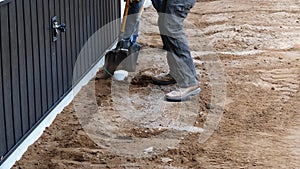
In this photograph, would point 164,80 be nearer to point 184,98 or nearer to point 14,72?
point 184,98

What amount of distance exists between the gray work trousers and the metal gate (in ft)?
2.79

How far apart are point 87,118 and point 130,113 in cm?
41

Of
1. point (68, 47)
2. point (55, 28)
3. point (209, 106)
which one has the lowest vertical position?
point (209, 106)

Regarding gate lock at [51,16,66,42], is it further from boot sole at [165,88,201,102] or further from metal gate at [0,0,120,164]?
boot sole at [165,88,201,102]

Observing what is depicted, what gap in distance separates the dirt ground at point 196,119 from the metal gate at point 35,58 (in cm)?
25

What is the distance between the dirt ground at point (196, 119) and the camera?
4543 millimetres

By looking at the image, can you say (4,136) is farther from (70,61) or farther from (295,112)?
(295,112)

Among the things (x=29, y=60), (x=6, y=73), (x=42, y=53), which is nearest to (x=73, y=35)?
(x=42, y=53)

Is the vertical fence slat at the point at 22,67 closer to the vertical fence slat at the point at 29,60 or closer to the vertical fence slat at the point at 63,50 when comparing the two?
the vertical fence slat at the point at 29,60

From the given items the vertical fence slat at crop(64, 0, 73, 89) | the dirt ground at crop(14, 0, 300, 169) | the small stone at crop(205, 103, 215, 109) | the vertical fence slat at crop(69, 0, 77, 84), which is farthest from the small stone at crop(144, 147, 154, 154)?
the vertical fence slat at crop(69, 0, 77, 84)

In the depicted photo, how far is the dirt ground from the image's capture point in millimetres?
4543

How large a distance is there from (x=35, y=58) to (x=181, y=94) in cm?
171

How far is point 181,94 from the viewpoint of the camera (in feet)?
19.5

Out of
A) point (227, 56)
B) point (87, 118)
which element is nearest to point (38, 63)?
point (87, 118)
